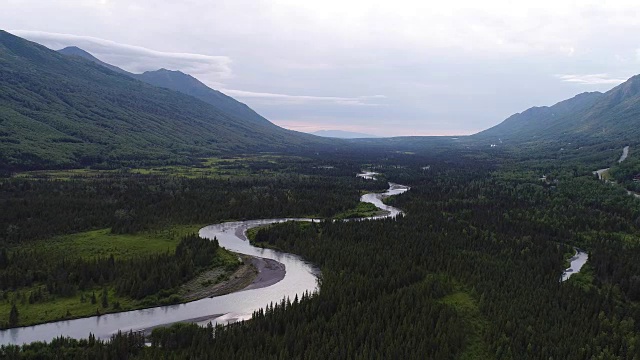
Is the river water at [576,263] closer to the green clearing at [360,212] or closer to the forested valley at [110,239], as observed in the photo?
the green clearing at [360,212]

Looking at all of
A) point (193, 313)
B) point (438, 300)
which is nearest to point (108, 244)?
point (193, 313)

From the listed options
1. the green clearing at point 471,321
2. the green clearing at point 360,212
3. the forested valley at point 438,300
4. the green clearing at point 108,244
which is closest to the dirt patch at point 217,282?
the green clearing at point 108,244

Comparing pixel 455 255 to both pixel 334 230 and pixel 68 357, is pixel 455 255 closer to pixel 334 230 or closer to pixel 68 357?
pixel 334 230

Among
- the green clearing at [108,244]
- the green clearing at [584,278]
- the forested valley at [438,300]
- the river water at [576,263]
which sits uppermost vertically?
the green clearing at [108,244]

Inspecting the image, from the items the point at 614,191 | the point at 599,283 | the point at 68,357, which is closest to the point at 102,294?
the point at 68,357

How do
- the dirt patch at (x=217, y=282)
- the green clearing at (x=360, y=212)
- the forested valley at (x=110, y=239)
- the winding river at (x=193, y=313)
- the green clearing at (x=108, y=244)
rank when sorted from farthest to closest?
the green clearing at (x=360, y=212)
the green clearing at (x=108, y=244)
the dirt patch at (x=217, y=282)
the forested valley at (x=110, y=239)
the winding river at (x=193, y=313)

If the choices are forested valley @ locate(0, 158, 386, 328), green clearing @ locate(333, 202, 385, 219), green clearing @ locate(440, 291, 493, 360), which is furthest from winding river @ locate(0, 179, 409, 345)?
green clearing @ locate(333, 202, 385, 219)

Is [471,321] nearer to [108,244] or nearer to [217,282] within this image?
[217,282]
